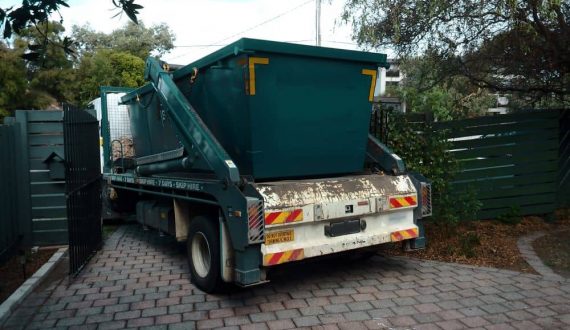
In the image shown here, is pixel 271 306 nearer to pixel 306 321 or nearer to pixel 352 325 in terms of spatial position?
pixel 306 321

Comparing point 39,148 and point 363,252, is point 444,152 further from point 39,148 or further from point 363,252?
point 39,148

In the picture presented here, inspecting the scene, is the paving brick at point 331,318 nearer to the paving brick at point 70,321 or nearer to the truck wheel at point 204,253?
the truck wheel at point 204,253

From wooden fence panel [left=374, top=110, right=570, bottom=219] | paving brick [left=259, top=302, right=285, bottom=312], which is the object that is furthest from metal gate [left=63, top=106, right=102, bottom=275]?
wooden fence panel [left=374, top=110, right=570, bottom=219]

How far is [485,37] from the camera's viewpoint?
7.50 metres

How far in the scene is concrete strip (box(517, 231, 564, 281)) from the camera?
526cm

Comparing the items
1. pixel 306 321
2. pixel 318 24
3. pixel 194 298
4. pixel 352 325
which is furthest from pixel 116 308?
pixel 318 24

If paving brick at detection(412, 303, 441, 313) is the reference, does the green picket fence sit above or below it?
above

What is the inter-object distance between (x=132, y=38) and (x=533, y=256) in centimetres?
3880

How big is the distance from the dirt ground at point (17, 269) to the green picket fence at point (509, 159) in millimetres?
6191

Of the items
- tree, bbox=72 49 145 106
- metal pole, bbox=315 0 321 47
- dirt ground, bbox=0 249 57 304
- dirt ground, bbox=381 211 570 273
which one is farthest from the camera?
metal pole, bbox=315 0 321 47

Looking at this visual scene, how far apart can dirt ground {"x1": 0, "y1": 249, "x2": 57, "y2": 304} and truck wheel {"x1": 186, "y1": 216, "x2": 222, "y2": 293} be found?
6.41 feet

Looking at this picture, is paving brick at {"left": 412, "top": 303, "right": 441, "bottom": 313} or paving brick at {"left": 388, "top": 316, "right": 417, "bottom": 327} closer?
paving brick at {"left": 388, "top": 316, "right": 417, "bottom": 327}

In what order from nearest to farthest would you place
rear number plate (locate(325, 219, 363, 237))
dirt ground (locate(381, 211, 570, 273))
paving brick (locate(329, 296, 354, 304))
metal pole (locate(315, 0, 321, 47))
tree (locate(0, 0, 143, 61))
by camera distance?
tree (locate(0, 0, 143, 61)) < paving brick (locate(329, 296, 354, 304)) < rear number plate (locate(325, 219, 363, 237)) < dirt ground (locate(381, 211, 570, 273)) < metal pole (locate(315, 0, 321, 47))

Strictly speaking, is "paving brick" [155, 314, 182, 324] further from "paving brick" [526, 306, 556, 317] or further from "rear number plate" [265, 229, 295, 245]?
"paving brick" [526, 306, 556, 317]
